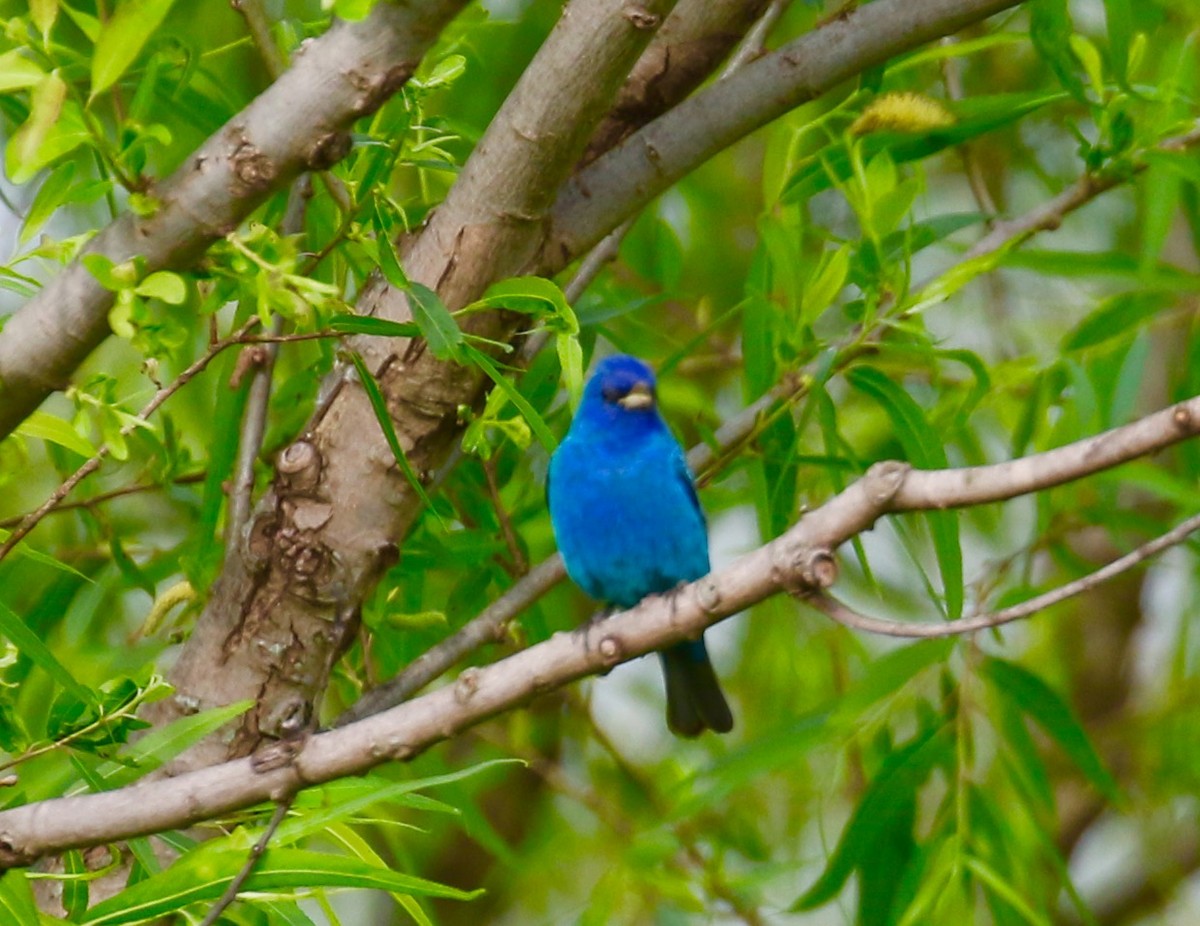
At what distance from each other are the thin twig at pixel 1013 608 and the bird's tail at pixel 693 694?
201 centimetres

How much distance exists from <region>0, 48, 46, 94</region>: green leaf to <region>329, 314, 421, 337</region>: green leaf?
516 millimetres

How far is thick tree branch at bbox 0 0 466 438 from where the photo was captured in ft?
6.09

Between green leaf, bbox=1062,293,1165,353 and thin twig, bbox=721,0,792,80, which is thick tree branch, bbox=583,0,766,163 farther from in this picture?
green leaf, bbox=1062,293,1165,353

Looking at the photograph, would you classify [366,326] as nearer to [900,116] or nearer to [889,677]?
[900,116]

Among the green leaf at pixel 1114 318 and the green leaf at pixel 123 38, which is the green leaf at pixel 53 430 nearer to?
the green leaf at pixel 123 38

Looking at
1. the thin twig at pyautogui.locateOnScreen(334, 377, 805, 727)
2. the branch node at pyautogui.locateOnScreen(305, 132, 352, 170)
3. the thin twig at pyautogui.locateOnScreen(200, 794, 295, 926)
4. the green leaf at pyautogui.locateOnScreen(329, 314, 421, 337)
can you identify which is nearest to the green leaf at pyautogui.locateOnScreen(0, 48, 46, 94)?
the branch node at pyautogui.locateOnScreen(305, 132, 352, 170)

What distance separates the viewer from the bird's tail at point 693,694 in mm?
3729

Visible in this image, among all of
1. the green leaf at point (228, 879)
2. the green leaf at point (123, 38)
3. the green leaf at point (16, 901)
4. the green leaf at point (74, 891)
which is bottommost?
the green leaf at point (74, 891)

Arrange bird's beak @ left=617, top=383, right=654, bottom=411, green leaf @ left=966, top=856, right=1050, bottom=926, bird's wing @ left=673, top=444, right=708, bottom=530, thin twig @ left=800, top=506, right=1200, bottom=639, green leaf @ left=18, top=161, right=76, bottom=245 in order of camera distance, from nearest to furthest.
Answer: thin twig @ left=800, top=506, right=1200, bottom=639, green leaf @ left=18, top=161, right=76, bottom=245, green leaf @ left=966, top=856, right=1050, bottom=926, bird's wing @ left=673, top=444, right=708, bottom=530, bird's beak @ left=617, top=383, right=654, bottom=411

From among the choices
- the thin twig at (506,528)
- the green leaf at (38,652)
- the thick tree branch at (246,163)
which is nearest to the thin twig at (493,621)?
the thin twig at (506,528)

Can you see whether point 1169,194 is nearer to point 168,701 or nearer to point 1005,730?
point 1005,730

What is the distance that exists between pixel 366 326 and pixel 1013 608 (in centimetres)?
99

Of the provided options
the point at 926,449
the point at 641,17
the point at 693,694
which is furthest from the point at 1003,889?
the point at 641,17

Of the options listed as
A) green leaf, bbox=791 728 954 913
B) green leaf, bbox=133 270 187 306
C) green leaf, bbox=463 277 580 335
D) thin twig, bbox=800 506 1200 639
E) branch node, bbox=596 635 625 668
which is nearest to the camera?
thin twig, bbox=800 506 1200 639
